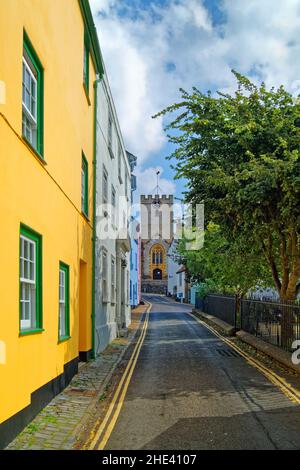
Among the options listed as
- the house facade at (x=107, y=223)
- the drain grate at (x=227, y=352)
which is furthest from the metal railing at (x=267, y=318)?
the house facade at (x=107, y=223)

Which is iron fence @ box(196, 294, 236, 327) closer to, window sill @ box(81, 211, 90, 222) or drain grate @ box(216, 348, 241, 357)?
drain grate @ box(216, 348, 241, 357)

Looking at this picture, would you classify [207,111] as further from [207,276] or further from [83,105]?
[207,276]

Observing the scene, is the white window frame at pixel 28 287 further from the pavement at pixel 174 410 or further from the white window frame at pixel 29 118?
the white window frame at pixel 29 118

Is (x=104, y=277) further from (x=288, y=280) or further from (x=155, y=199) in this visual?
(x=155, y=199)

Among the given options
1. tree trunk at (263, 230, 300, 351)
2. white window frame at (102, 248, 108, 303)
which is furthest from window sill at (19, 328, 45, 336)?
white window frame at (102, 248, 108, 303)

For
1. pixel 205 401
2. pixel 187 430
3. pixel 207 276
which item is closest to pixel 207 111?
pixel 205 401

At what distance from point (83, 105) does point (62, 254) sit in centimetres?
486

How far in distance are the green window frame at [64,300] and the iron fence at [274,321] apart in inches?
245

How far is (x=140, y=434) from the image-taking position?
699cm

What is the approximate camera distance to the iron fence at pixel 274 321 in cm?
1413

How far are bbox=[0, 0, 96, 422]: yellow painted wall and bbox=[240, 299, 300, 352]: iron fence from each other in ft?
18.9

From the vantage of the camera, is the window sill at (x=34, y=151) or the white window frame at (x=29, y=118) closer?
the window sill at (x=34, y=151)

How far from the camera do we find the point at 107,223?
18.6 m

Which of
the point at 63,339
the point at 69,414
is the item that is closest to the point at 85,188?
the point at 63,339
